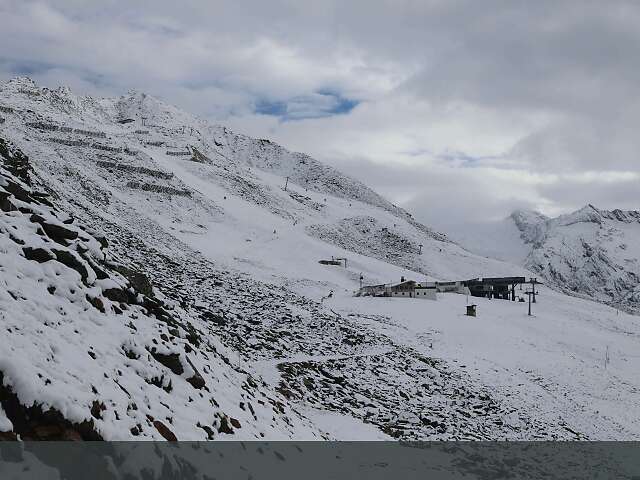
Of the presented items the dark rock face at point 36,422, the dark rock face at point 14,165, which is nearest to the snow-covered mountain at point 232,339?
the dark rock face at point 36,422

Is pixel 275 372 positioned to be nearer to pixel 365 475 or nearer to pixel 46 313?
pixel 365 475

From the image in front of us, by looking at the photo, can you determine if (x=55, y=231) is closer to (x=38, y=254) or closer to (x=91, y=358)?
(x=38, y=254)

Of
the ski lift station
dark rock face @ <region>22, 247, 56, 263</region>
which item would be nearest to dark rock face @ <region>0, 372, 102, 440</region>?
dark rock face @ <region>22, 247, 56, 263</region>

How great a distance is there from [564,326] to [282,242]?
39823 millimetres

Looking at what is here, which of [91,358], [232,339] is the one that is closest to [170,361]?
[91,358]

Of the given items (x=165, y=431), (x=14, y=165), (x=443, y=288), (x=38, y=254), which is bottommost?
(x=443, y=288)

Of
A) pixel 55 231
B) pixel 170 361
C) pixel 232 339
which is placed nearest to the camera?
pixel 170 361

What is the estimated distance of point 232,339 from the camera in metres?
23.1

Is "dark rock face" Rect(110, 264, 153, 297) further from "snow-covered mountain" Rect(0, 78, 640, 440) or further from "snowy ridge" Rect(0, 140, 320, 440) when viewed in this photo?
"snowy ridge" Rect(0, 140, 320, 440)

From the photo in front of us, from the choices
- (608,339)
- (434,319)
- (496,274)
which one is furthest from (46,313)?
(496,274)

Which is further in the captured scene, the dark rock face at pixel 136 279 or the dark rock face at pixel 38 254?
the dark rock face at pixel 136 279

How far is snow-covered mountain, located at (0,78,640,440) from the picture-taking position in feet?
26.7

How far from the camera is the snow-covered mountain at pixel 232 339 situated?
26.7 feet

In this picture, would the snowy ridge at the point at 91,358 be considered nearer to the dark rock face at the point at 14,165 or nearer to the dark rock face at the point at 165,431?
the dark rock face at the point at 165,431
